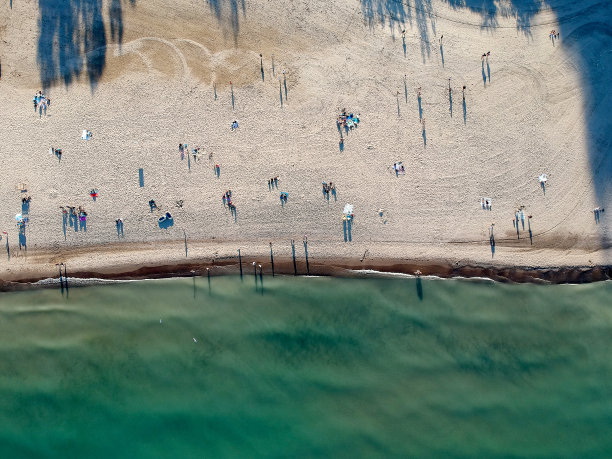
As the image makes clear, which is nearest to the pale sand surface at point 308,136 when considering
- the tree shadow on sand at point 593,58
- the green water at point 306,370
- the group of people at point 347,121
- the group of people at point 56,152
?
the tree shadow on sand at point 593,58

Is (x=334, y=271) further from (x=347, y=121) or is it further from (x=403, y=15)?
(x=403, y=15)

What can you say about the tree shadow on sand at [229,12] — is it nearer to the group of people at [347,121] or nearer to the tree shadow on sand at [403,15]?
the tree shadow on sand at [403,15]

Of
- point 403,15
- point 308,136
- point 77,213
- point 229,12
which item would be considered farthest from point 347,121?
point 77,213

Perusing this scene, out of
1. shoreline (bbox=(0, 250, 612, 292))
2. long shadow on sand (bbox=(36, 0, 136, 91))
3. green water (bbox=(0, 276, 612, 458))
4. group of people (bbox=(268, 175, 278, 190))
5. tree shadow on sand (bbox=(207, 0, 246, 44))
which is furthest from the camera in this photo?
tree shadow on sand (bbox=(207, 0, 246, 44))

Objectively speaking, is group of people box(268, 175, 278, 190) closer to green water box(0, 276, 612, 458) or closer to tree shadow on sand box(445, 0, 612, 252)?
green water box(0, 276, 612, 458)

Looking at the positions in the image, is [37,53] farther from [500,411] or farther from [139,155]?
[500,411]

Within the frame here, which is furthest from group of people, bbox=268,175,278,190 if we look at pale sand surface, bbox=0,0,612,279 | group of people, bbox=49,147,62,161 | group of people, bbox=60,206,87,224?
group of people, bbox=49,147,62,161
